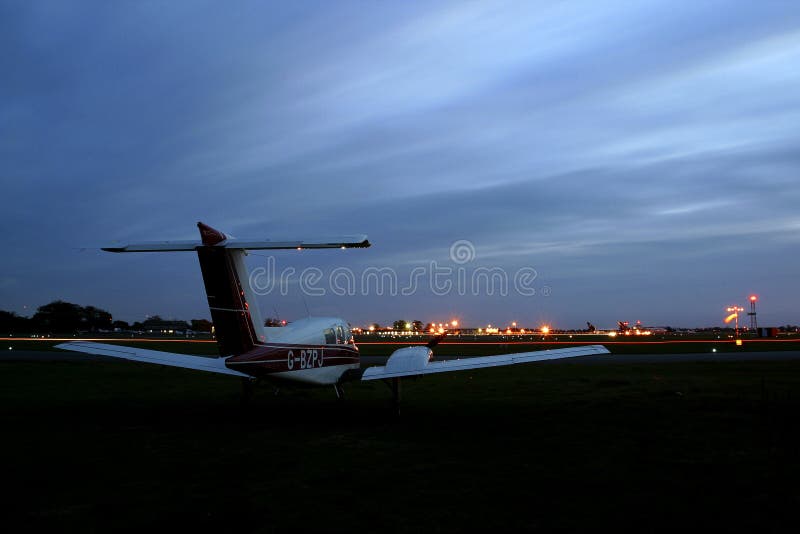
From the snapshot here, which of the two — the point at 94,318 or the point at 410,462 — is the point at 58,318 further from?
the point at 410,462

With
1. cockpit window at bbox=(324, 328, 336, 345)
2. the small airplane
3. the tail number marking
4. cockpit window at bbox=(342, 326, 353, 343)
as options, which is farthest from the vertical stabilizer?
cockpit window at bbox=(342, 326, 353, 343)

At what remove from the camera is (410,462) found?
10281 mm

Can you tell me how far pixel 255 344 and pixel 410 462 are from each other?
6011 millimetres

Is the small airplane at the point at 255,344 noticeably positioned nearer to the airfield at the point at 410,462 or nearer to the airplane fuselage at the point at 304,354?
the airplane fuselage at the point at 304,354

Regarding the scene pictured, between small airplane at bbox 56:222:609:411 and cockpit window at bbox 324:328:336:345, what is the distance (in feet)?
0.09

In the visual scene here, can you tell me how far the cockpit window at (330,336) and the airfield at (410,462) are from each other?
200cm

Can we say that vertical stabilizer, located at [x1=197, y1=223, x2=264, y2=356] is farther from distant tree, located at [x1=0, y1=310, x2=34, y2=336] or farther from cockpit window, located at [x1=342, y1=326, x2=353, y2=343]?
distant tree, located at [x1=0, y1=310, x2=34, y2=336]

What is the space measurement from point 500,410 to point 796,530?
10.5 meters

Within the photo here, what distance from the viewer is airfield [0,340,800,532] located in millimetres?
7121

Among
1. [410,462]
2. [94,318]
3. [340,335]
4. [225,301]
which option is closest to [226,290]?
[225,301]

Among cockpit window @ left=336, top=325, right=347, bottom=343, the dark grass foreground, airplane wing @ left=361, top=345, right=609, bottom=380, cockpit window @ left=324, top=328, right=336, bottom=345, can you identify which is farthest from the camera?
cockpit window @ left=336, top=325, right=347, bottom=343

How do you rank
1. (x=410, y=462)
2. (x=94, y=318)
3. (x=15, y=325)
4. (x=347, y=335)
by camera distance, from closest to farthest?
(x=410, y=462) < (x=347, y=335) < (x=15, y=325) < (x=94, y=318)

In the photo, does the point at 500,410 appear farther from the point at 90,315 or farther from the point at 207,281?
the point at 90,315

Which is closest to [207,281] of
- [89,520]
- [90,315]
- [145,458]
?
[145,458]
